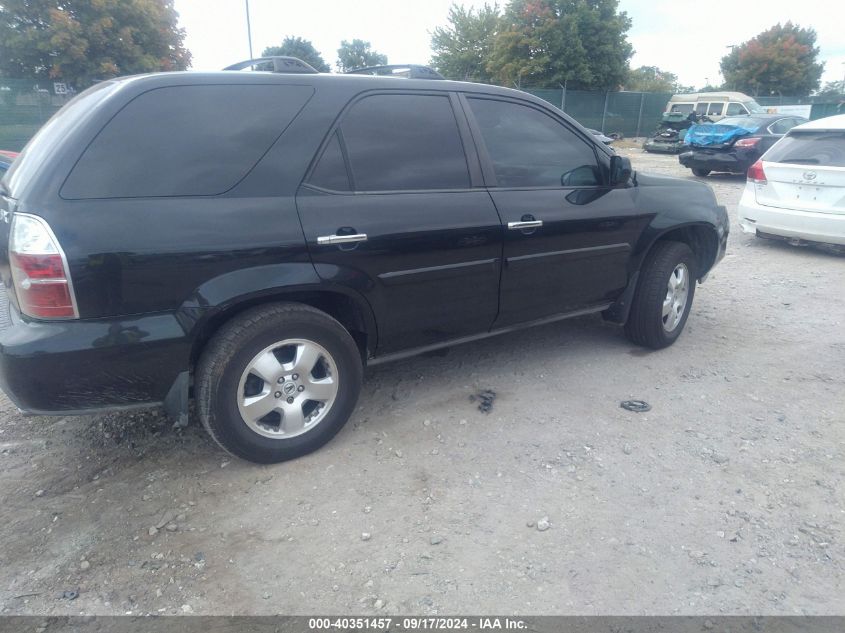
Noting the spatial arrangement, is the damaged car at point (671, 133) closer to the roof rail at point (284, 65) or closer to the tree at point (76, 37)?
the tree at point (76, 37)

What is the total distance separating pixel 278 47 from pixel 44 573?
5371 centimetres

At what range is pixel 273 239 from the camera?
2.95 m

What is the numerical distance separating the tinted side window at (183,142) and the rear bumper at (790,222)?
6651 millimetres

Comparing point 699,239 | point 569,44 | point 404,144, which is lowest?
point 699,239

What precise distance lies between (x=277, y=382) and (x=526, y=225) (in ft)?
5.51

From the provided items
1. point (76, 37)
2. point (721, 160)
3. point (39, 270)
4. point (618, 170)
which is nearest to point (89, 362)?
point (39, 270)

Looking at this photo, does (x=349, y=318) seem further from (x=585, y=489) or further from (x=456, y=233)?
(x=585, y=489)

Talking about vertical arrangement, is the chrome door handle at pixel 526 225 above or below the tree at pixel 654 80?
below

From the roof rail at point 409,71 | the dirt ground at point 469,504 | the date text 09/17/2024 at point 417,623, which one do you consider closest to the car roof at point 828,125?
the dirt ground at point 469,504

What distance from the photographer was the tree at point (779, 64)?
152 ft

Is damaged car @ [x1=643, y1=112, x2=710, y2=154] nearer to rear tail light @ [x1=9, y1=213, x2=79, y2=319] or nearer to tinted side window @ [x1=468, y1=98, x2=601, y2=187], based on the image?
tinted side window @ [x1=468, y1=98, x2=601, y2=187]

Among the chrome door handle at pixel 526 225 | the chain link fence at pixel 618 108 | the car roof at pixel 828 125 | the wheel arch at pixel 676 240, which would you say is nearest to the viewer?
the chrome door handle at pixel 526 225

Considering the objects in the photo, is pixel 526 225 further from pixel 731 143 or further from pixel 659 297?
pixel 731 143

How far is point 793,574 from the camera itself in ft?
8.29
